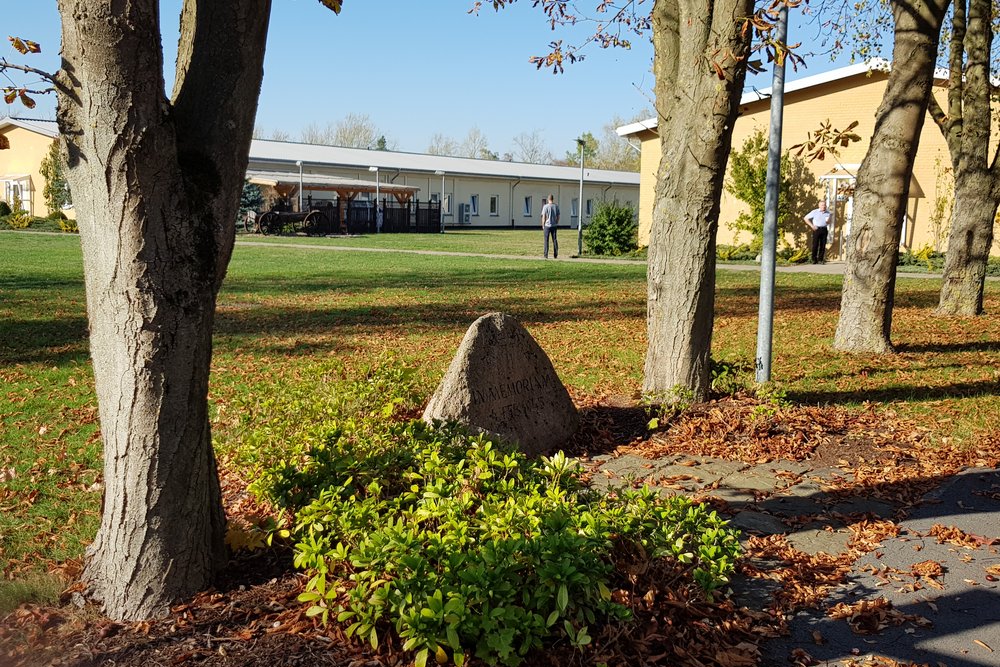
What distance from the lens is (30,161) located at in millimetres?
46062

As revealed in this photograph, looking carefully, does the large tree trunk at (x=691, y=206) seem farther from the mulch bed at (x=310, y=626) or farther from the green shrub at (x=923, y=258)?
the green shrub at (x=923, y=258)

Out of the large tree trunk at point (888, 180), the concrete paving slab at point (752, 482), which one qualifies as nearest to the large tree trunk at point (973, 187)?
the large tree trunk at point (888, 180)

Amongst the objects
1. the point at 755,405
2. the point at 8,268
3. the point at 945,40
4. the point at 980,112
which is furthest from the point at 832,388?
the point at 8,268

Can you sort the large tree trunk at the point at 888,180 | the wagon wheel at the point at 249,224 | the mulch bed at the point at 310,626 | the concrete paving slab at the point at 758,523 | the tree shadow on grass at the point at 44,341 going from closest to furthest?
the mulch bed at the point at 310,626
the concrete paving slab at the point at 758,523
the tree shadow on grass at the point at 44,341
the large tree trunk at the point at 888,180
the wagon wheel at the point at 249,224

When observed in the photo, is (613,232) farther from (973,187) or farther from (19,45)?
(19,45)

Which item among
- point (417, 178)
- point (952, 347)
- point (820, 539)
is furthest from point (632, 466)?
point (417, 178)

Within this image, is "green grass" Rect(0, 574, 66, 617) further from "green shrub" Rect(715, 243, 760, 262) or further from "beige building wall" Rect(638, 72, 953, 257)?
"green shrub" Rect(715, 243, 760, 262)

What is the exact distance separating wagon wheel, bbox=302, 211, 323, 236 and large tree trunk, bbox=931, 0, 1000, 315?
3079 centimetres

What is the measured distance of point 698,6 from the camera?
22.8ft

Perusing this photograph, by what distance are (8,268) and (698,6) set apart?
17.3 metres

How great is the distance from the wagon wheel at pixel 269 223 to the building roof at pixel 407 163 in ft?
23.2

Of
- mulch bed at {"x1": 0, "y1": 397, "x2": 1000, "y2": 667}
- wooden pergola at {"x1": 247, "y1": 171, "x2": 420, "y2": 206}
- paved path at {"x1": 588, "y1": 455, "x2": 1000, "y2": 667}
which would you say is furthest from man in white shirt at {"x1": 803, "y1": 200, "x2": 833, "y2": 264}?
wooden pergola at {"x1": 247, "y1": 171, "x2": 420, "y2": 206}

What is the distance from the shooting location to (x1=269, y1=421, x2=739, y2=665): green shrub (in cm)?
304

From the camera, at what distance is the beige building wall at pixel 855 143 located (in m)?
24.8
